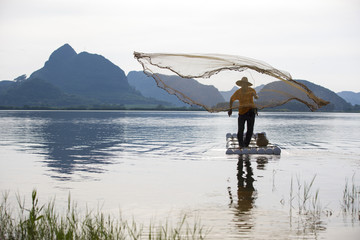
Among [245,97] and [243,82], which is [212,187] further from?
[245,97]

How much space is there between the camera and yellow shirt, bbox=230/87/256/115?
1862 centimetres

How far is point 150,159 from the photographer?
79.8 ft

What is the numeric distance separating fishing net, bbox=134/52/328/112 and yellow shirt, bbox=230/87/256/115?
0.78 feet

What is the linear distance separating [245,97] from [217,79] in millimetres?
2654

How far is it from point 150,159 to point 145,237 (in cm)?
1500

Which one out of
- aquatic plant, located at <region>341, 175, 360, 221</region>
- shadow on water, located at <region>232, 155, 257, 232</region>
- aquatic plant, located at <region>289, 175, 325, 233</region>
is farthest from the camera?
aquatic plant, located at <region>341, 175, 360, 221</region>

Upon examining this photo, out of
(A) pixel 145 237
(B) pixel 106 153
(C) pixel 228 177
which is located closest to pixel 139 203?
(A) pixel 145 237

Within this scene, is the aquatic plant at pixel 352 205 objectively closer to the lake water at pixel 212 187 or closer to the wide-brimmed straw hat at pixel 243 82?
the lake water at pixel 212 187

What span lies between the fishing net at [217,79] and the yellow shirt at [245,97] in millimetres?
237

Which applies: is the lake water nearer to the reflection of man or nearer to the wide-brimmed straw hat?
the reflection of man

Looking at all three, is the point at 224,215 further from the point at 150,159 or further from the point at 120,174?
the point at 150,159

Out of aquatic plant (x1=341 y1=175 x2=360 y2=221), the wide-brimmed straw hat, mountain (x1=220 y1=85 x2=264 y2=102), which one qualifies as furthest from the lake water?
the wide-brimmed straw hat

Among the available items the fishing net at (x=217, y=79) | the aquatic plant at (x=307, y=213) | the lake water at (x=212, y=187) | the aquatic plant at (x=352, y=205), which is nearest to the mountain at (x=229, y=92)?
the fishing net at (x=217, y=79)

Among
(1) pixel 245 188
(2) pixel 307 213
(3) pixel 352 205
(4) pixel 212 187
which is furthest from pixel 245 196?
(3) pixel 352 205
